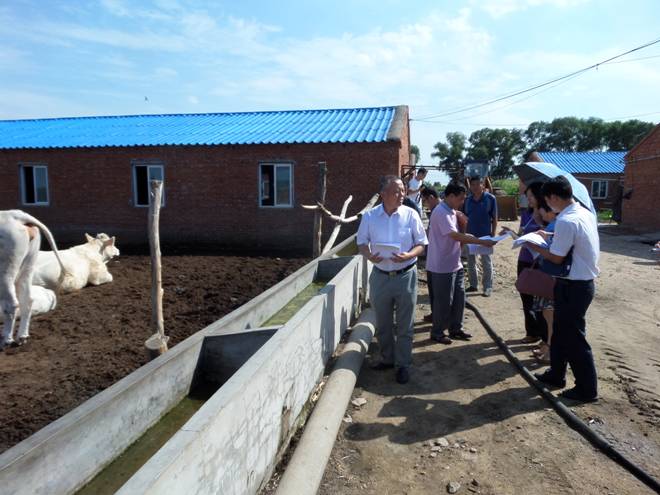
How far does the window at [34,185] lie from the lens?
15.6 metres

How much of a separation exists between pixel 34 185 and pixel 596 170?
1335 inches

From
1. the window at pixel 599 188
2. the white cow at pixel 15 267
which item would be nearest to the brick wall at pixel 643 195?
the window at pixel 599 188

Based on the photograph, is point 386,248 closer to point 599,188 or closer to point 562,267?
point 562,267

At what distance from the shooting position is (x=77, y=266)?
8.39 meters

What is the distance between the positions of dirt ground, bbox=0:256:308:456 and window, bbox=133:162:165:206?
4519mm

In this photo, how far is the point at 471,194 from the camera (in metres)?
7.16

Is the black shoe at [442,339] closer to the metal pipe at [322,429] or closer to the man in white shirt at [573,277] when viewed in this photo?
the metal pipe at [322,429]

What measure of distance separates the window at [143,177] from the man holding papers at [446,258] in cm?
1141

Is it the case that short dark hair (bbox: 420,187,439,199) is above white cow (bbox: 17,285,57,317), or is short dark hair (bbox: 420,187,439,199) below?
above

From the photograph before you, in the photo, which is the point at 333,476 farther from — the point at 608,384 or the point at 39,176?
the point at 39,176

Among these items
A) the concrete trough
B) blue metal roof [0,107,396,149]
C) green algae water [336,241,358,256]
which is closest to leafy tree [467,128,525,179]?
blue metal roof [0,107,396,149]

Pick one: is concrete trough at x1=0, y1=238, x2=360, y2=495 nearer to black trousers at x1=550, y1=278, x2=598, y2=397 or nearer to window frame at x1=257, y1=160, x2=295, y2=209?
black trousers at x1=550, y1=278, x2=598, y2=397

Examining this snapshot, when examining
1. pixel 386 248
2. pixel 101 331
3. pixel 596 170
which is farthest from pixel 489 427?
pixel 596 170

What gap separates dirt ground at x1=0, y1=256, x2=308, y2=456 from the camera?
13.7 feet
